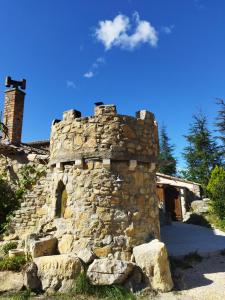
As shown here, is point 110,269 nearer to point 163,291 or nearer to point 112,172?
point 163,291

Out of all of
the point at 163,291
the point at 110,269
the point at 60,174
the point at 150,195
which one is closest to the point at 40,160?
the point at 60,174

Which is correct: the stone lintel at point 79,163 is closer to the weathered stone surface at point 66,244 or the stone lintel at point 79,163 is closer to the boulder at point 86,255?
the weathered stone surface at point 66,244

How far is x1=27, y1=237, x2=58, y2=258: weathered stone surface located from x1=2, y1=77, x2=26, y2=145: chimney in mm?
5477

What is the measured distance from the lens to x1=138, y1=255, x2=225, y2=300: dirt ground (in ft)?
20.6

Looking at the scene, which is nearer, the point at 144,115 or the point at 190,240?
the point at 144,115

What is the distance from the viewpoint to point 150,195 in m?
8.27

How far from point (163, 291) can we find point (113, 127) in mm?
4234

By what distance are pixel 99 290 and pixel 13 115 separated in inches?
319

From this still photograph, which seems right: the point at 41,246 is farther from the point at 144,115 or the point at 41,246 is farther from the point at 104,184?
Result: the point at 144,115

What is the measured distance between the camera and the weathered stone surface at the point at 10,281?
251 inches

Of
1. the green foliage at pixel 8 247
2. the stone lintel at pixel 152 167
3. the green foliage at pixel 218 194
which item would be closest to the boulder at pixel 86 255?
the stone lintel at pixel 152 167

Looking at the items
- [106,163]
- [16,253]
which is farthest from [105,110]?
[16,253]

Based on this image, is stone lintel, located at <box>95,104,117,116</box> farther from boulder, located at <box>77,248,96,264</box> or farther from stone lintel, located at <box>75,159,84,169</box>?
boulder, located at <box>77,248,96,264</box>

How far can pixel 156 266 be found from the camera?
6.66 metres
